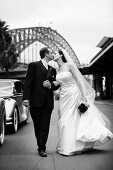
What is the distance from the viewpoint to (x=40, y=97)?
664 cm

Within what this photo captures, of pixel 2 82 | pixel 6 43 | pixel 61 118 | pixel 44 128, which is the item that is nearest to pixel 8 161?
pixel 44 128

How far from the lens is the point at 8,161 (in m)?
5.95

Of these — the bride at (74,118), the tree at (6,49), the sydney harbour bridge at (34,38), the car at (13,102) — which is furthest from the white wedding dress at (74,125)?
the sydney harbour bridge at (34,38)

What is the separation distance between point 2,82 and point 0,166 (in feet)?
21.0

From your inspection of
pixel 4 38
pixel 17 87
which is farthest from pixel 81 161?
pixel 4 38

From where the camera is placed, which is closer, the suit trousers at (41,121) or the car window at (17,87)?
the suit trousers at (41,121)

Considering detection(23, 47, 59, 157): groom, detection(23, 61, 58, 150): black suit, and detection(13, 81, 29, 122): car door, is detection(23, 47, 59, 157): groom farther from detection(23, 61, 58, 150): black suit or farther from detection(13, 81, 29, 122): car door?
detection(13, 81, 29, 122): car door

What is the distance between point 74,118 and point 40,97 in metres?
0.74

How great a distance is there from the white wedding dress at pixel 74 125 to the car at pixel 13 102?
323 cm

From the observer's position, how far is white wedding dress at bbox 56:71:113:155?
21.9ft

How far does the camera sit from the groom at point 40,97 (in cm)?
656

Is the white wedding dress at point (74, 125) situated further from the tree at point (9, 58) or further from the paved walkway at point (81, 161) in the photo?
the tree at point (9, 58)

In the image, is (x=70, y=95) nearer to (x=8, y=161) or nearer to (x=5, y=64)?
(x=8, y=161)

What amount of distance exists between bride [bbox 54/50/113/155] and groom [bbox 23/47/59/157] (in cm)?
35
